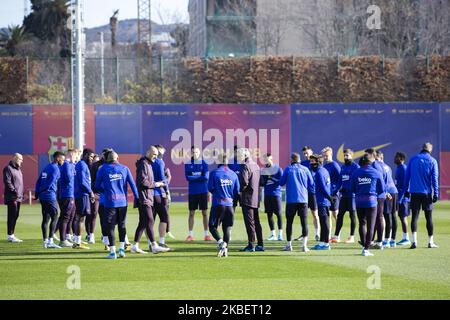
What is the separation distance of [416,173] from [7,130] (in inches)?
952

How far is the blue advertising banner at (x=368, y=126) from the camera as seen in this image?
1612 inches

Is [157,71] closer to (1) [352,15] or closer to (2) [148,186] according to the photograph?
(1) [352,15]

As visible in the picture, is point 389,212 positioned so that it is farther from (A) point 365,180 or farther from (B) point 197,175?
(B) point 197,175

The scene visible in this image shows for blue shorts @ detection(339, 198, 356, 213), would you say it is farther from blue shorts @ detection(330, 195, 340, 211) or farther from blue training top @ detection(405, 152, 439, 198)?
blue training top @ detection(405, 152, 439, 198)

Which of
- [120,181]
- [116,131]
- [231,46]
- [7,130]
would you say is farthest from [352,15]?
[120,181]

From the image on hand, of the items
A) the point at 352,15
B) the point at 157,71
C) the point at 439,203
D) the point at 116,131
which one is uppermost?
the point at 352,15

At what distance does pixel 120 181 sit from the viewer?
718 inches

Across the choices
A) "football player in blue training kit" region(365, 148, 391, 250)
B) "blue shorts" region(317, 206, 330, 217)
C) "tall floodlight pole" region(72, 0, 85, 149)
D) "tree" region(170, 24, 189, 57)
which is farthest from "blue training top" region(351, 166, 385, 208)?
"tree" region(170, 24, 189, 57)

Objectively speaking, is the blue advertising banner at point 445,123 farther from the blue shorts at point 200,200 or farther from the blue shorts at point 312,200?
the blue shorts at point 312,200

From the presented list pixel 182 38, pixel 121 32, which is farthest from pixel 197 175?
pixel 121 32

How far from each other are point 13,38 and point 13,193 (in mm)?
44226

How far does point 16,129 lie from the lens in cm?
4028

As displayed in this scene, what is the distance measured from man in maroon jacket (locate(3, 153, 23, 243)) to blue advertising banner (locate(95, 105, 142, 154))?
1705 centimetres
